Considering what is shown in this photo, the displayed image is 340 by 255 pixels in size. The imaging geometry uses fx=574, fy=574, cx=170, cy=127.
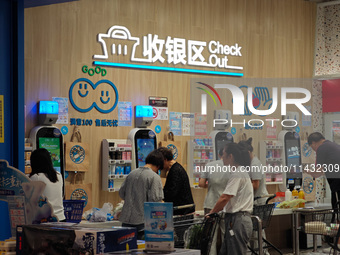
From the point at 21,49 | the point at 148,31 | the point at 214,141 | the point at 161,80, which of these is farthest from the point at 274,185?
the point at 21,49

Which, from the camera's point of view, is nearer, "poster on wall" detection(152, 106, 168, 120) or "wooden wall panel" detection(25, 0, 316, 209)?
"wooden wall panel" detection(25, 0, 316, 209)

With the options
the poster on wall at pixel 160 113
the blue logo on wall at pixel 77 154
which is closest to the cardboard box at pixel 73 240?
the blue logo on wall at pixel 77 154

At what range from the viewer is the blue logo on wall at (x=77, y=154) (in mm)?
7680

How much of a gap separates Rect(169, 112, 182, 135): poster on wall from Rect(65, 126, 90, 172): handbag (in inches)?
63.0

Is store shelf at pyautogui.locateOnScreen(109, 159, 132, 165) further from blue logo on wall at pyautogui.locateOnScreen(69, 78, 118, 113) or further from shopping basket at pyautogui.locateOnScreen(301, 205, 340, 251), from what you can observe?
shopping basket at pyautogui.locateOnScreen(301, 205, 340, 251)

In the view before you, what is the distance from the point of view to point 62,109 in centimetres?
775

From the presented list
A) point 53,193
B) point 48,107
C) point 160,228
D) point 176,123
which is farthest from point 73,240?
point 176,123

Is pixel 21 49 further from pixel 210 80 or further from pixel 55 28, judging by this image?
pixel 210 80

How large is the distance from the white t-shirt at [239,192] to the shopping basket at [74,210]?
158 cm

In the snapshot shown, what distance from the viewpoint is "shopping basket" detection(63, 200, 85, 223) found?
17.3ft

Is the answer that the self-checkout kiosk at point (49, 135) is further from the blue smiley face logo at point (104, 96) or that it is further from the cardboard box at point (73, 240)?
the cardboard box at point (73, 240)

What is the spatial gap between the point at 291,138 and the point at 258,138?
24.1 inches

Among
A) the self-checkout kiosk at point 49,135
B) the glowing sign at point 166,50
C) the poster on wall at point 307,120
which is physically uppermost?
the glowing sign at point 166,50

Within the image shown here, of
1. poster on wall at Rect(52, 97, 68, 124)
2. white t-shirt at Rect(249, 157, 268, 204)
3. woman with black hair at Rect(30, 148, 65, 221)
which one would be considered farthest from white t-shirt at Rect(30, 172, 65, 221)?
white t-shirt at Rect(249, 157, 268, 204)
